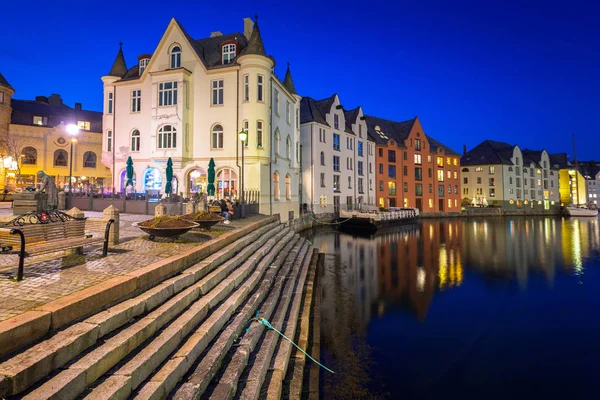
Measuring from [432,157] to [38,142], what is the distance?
62444mm

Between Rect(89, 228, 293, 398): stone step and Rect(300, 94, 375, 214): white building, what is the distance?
32175 mm

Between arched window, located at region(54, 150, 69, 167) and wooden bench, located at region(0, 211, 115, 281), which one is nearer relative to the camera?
wooden bench, located at region(0, 211, 115, 281)

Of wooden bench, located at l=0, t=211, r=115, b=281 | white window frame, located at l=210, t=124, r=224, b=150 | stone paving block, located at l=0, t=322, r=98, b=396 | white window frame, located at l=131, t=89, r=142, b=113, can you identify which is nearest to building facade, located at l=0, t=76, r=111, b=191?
white window frame, located at l=131, t=89, r=142, b=113

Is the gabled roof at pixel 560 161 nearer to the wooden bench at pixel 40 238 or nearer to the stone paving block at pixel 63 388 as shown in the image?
the wooden bench at pixel 40 238

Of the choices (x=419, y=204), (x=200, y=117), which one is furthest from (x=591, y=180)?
(x=200, y=117)

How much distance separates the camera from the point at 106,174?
43.6 m

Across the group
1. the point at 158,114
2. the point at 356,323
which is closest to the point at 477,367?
the point at 356,323

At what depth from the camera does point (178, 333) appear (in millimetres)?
5105

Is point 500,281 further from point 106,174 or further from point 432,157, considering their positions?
point 432,157

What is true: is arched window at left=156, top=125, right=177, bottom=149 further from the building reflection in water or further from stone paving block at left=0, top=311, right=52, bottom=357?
stone paving block at left=0, top=311, right=52, bottom=357

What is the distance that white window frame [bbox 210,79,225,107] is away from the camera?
90.5ft

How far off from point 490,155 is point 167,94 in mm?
74542

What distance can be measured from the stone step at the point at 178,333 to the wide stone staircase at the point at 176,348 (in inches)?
0.5

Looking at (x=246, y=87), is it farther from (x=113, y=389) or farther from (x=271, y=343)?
(x=113, y=389)
